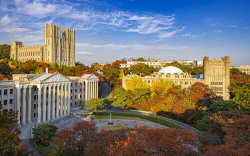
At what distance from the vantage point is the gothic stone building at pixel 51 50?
109 metres

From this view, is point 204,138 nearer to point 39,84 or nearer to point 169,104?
point 169,104

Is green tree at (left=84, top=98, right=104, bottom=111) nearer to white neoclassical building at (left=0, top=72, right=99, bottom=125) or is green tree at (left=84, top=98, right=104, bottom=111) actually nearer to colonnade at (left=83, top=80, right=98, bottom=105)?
white neoclassical building at (left=0, top=72, right=99, bottom=125)

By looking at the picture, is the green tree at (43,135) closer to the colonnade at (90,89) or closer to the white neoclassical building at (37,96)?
the white neoclassical building at (37,96)

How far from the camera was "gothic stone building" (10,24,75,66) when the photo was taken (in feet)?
358

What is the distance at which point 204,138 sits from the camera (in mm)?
21406

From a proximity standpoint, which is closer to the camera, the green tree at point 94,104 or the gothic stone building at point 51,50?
the green tree at point 94,104

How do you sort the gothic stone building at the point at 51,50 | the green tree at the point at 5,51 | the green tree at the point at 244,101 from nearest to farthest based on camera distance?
the green tree at the point at 244,101
the gothic stone building at the point at 51,50
the green tree at the point at 5,51

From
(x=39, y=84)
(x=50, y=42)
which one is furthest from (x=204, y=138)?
(x=50, y=42)

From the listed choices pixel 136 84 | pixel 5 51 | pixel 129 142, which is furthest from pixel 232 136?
pixel 5 51

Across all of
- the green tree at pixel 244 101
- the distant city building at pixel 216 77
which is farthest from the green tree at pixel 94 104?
the green tree at pixel 244 101

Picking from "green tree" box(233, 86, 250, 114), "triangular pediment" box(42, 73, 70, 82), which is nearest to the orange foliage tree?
"green tree" box(233, 86, 250, 114)

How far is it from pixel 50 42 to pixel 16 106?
279 feet

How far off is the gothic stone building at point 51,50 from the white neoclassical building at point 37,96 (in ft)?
237

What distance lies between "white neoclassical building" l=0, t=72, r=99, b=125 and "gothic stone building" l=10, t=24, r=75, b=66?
7237 centimetres
